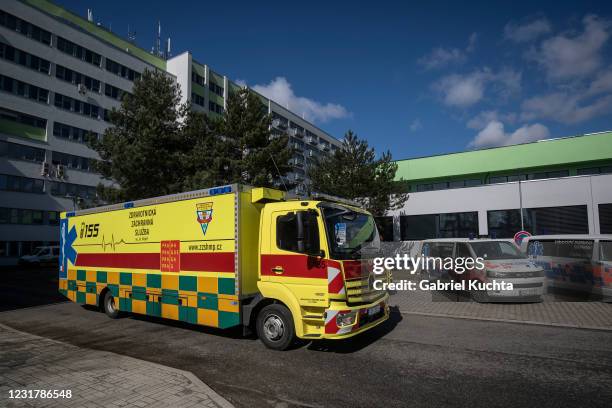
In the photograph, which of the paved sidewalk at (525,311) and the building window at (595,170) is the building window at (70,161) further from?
the building window at (595,170)

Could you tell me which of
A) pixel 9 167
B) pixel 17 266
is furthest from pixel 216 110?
pixel 17 266

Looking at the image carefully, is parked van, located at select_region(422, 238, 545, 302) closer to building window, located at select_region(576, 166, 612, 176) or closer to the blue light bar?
the blue light bar

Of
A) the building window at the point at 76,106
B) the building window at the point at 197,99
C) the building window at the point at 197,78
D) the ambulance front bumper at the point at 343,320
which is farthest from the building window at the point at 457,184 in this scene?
the building window at the point at 76,106

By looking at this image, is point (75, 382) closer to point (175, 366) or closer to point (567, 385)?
point (175, 366)

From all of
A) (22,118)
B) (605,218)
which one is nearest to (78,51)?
(22,118)

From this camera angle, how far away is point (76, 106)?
3972 centimetres

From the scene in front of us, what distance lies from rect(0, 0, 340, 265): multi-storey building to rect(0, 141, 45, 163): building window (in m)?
0.07

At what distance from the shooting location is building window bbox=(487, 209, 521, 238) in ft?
78.9

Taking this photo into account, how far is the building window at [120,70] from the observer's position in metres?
43.3

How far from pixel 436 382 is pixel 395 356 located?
1.29 meters

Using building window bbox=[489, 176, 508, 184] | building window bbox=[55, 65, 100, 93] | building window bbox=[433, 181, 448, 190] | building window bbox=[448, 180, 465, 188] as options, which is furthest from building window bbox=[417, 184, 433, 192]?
building window bbox=[55, 65, 100, 93]

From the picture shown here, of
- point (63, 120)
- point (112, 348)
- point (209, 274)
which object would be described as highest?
point (63, 120)

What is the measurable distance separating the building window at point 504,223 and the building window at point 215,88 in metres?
44.2

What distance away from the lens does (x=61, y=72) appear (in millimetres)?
38562
